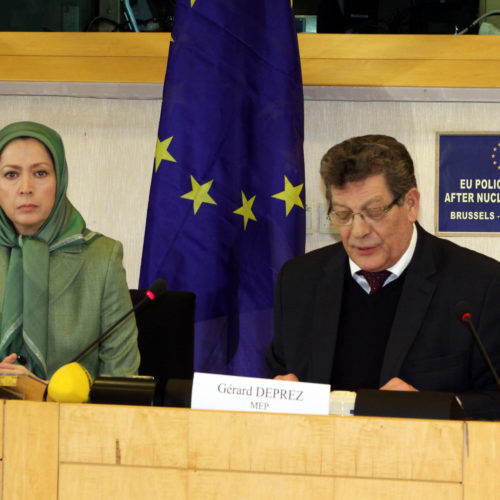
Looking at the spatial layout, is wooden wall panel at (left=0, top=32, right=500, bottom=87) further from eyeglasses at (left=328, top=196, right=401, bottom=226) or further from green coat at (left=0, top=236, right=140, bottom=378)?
eyeglasses at (left=328, top=196, right=401, bottom=226)

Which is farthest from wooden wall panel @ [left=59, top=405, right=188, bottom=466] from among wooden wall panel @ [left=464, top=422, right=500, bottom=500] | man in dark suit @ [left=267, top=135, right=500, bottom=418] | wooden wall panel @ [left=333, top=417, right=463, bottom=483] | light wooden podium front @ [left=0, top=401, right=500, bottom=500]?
man in dark suit @ [left=267, top=135, right=500, bottom=418]

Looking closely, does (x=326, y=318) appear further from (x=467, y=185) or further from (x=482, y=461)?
(x=467, y=185)

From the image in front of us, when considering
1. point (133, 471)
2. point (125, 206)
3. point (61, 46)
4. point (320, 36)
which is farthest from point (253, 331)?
point (133, 471)

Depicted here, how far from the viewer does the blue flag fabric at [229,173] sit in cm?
297

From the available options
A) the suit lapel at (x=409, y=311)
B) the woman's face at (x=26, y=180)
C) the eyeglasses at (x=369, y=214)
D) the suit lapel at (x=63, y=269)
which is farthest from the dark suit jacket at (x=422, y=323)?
the woman's face at (x=26, y=180)

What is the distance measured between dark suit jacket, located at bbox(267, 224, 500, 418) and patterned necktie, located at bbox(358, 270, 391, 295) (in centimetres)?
8

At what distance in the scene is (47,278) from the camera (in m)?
2.39

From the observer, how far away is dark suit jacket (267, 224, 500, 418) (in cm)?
203

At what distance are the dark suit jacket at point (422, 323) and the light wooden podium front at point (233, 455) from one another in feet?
2.28

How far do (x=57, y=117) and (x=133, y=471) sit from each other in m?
2.68

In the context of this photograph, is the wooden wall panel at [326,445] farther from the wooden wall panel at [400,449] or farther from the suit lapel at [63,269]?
the suit lapel at [63,269]

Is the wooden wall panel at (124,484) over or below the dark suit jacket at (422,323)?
below

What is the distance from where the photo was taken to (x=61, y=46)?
3564mm

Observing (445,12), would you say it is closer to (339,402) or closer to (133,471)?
(339,402)
